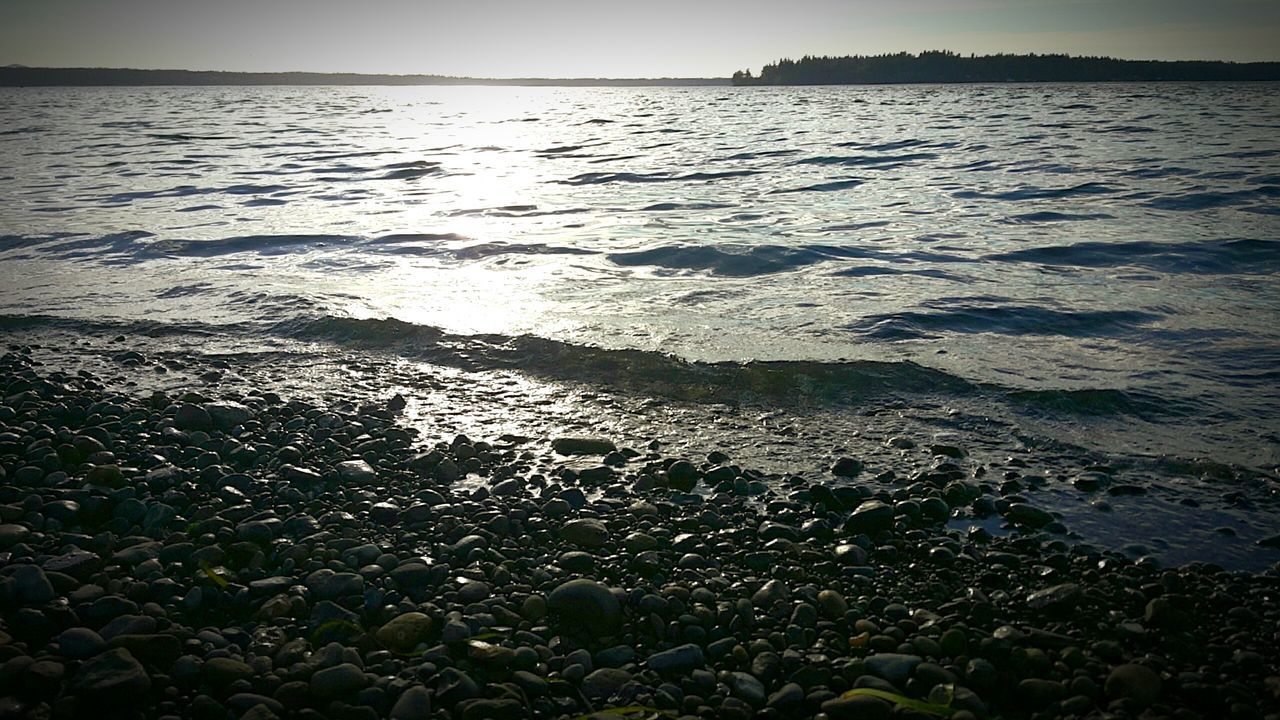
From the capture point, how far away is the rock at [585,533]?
15.5ft

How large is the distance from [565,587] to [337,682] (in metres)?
1.15

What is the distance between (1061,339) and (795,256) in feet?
17.8

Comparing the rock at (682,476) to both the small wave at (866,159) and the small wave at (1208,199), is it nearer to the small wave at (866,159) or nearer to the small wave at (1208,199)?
the small wave at (1208,199)

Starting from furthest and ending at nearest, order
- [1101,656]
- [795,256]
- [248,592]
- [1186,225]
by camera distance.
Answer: [1186,225], [795,256], [248,592], [1101,656]

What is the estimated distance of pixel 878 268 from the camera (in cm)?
1266

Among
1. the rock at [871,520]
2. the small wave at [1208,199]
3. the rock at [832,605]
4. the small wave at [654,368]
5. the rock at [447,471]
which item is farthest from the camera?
the small wave at [1208,199]

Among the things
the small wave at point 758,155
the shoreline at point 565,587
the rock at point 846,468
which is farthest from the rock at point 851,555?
the small wave at point 758,155

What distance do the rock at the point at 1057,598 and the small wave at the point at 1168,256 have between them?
10.0 m

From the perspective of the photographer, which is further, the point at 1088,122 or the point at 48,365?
the point at 1088,122

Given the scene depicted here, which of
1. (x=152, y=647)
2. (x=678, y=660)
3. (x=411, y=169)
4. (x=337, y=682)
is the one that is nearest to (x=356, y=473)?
(x=152, y=647)

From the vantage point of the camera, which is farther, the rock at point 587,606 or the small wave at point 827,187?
the small wave at point 827,187

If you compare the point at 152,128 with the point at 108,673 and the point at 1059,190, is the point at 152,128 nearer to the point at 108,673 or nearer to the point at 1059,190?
the point at 1059,190

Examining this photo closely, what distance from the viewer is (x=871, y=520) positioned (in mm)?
4887

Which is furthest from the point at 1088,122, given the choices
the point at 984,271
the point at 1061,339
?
the point at 1061,339
